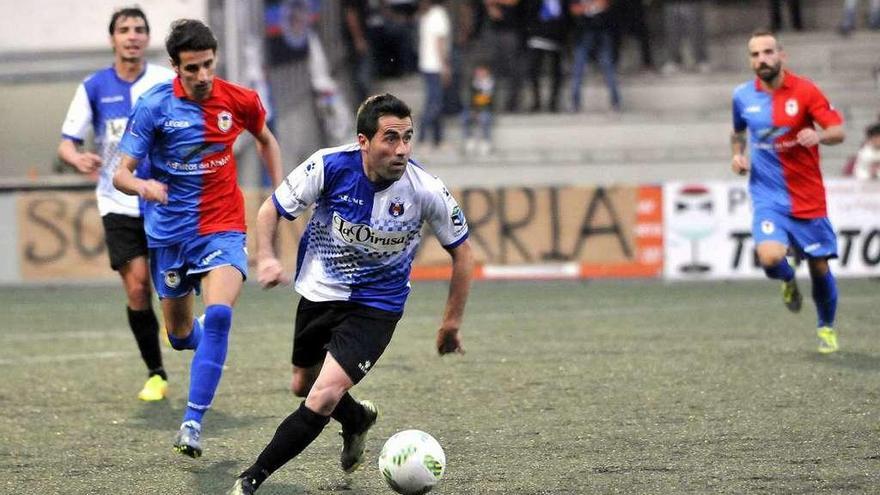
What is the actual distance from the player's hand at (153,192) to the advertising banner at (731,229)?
32.6 ft

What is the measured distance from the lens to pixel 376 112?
6.09 m

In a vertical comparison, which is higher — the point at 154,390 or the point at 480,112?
the point at 480,112

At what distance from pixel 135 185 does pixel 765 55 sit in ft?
15.2

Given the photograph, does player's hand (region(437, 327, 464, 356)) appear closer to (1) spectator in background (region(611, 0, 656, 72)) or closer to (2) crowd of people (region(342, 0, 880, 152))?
(2) crowd of people (region(342, 0, 880, 152))

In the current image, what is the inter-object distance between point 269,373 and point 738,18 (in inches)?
607

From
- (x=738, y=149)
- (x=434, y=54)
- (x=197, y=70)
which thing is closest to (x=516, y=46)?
(x=434, y=54)

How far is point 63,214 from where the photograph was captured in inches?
663

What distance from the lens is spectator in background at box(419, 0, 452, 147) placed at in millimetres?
20438

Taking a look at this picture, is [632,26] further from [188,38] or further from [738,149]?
[188,38]

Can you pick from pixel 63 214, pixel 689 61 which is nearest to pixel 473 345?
pixel 63 214

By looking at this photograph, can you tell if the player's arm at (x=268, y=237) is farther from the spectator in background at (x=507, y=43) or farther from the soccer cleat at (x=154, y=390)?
the spectator in background at (x=507, y=43)

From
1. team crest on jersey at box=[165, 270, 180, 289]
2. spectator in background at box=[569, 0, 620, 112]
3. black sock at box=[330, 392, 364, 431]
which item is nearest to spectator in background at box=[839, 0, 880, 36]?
spectator in background at box=[569, 0, 620, 112]

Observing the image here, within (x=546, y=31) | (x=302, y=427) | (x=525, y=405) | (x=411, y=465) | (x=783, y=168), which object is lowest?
(x=525, y=405)

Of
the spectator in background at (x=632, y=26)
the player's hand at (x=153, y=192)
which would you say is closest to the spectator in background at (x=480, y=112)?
the spectator in background at (x=632, y=26)
